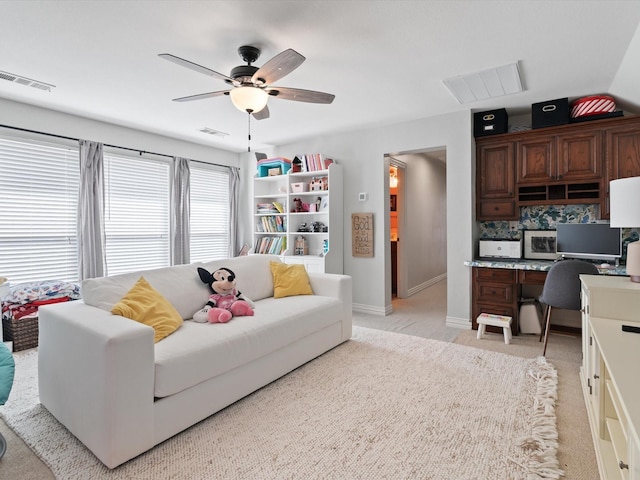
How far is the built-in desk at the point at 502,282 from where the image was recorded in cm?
350

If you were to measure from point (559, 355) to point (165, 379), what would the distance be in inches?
125

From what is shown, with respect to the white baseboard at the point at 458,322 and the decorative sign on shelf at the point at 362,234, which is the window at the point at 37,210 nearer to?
the decorative sign on shelf at the point at 362,234

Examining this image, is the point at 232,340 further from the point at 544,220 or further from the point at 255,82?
the point at 544,220

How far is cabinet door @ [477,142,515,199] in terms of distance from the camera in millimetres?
Result: 3834

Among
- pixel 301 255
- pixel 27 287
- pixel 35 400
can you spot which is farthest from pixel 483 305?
pixel 27 287

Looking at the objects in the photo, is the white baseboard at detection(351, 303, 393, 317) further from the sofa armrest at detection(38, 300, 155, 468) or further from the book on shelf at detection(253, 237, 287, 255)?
the sofa armrest at detection(38, 300, 155, 468)

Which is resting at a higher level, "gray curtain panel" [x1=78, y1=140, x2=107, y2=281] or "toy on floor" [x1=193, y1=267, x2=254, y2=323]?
"gray curtain panel" [x1=78, y1=140, x2=107, y2=281]

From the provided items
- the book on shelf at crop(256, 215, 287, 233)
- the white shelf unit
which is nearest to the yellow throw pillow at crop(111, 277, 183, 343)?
the white shelf unit

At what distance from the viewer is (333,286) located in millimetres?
3432

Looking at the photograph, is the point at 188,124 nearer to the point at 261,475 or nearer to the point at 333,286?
the point at 333,286

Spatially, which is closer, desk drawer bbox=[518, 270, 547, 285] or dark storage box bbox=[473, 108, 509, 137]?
desk drawer bbox=[518, 270, 547, 285]

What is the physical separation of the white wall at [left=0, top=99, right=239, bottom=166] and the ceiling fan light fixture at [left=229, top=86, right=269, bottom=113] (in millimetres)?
2722

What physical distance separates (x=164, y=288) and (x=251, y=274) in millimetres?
893

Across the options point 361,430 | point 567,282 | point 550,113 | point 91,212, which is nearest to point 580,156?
point 550,113
